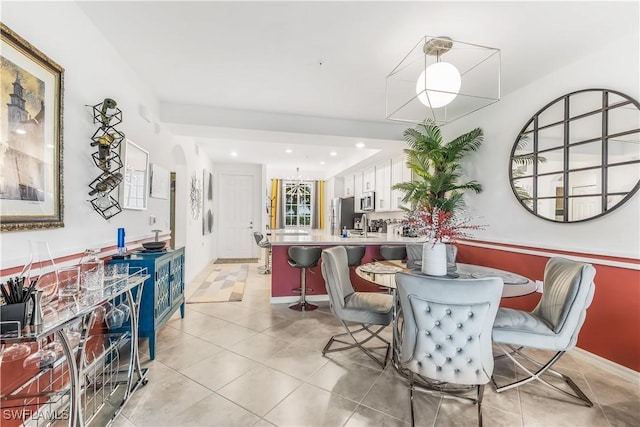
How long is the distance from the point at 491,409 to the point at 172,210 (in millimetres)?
4848

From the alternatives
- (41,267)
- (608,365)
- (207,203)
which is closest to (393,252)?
(608,365)

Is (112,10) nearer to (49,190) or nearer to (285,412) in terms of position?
(49,190)

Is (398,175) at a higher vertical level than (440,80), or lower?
lower

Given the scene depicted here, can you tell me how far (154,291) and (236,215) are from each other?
5.54 m

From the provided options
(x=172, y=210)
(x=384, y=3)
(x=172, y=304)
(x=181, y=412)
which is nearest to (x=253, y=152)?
(x=172, y=210)

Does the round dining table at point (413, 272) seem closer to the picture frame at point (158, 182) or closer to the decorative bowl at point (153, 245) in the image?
the decorative bowl at point (153, 245)

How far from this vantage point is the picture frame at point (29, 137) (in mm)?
1402

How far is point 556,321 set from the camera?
2037mm

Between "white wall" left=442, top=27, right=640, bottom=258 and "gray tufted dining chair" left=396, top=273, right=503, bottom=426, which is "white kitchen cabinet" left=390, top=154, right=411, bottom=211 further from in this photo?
"gray tufted dining chair" left=396, top=273, right=503, bottom=426

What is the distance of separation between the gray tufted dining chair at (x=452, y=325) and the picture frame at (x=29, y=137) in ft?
6.83

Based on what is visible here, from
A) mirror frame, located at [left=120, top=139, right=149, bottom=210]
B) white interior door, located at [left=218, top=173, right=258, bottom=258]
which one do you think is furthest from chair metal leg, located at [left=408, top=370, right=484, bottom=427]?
white interior door, located at [left=218, top=173, right=258, bottom=258]

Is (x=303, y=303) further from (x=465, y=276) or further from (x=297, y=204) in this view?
(x=297, y=204)

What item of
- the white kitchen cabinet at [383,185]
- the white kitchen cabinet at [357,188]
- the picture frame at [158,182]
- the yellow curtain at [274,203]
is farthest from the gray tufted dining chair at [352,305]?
the yellow curtain at [274,203]

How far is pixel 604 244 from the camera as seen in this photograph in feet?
8.10
